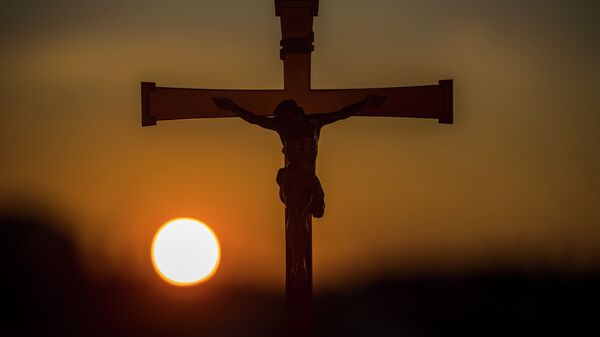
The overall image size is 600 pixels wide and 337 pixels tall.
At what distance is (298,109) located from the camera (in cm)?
278

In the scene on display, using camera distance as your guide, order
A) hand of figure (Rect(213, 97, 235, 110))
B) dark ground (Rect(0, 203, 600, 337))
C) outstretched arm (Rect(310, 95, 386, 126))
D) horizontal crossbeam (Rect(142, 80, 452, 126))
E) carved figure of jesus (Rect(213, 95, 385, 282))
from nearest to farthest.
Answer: carved figure of jesus (Rect(213, 95, 385, 282)) < outstretched arm (Rect(310, 95, 386, 126)) < hand of figure (Rect(213, 97, 235, 110)) < horizontal crossbeam (Rect(142, 80, 452, 126)) < dark ground (Rect(0, 203, 600, 337))

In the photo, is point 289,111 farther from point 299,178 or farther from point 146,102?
point 146,102

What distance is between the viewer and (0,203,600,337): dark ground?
3518 millimetres

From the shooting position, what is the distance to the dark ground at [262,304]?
11.5ft

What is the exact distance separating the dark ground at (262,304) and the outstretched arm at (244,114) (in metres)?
0.98

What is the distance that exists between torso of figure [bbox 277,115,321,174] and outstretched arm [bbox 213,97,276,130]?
5.9 inches

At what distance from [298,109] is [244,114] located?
32 centimetres

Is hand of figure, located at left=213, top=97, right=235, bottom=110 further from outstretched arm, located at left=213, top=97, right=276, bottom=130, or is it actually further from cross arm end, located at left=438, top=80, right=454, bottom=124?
cross arm end, located at left=438, top=80, right=454, bottom=124

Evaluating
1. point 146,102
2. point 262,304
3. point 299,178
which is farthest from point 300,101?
point 262,304

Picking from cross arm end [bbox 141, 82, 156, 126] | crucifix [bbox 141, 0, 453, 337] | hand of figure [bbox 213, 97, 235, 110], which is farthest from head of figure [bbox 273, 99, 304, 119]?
cross arm end [bbox 141, 82, 156, 126]

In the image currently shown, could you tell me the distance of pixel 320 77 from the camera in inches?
138

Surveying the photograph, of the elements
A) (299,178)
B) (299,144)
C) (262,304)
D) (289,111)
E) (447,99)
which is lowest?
(262,304)

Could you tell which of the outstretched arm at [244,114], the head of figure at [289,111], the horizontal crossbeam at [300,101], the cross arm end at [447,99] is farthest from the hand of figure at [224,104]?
the cross arm end at [447,99]

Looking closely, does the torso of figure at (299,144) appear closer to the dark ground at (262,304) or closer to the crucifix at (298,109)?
the crucifix at (298,109)
